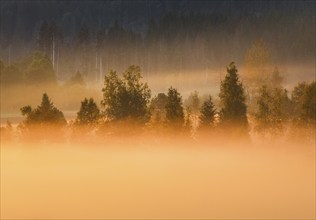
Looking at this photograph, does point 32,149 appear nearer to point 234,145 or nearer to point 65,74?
point 234,145

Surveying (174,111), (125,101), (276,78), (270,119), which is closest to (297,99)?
(270,119)

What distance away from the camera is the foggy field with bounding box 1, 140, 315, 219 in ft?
226

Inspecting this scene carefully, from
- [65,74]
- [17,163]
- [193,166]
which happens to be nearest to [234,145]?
[193,166]

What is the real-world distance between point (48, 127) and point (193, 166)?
22910mm

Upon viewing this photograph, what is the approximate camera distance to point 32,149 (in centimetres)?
7225

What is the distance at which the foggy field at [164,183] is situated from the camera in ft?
226

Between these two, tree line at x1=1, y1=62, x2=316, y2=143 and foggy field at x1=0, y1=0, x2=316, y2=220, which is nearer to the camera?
tree line at x1=1, y1=62, x2=316, y2=143

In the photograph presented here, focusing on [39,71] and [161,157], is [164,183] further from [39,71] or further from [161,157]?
[39,71]

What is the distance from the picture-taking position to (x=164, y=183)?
83.5 meters

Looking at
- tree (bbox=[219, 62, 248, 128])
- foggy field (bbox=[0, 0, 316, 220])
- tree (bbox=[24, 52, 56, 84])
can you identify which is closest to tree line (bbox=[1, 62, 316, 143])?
tree (bbox=[219, 62, 248, 128])

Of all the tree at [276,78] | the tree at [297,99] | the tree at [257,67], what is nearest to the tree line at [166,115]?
the tree at [297,99]

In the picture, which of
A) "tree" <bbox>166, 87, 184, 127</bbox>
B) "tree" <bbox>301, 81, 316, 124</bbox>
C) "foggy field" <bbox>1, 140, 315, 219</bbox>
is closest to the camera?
"foggy field" <bbox>1, 140, 315, 219</bbox>

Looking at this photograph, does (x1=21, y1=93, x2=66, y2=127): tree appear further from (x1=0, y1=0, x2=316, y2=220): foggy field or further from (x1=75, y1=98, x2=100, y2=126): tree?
(x1=75, y1=98, x2=100, y2=126): tree

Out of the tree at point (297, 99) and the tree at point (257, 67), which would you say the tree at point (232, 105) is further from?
the tree at point (257, 67)
